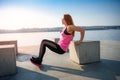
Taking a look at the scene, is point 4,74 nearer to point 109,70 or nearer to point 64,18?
point 64,18

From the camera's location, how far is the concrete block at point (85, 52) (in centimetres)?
565

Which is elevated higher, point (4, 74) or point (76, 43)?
point (76, 43)

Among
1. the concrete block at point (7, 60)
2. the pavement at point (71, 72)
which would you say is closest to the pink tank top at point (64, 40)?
the pavement at point (71, 72)

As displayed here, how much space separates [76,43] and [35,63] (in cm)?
150

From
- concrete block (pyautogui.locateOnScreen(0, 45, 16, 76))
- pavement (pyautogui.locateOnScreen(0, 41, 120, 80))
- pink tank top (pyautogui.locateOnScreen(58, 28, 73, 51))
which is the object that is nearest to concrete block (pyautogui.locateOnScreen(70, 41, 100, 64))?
pavement (pyautogui.locateOnScreen(0, 41, 120, 80))

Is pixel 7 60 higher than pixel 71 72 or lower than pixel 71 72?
higher

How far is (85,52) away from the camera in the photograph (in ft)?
18.8

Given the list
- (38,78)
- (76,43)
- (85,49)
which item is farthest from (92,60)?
(38,78)

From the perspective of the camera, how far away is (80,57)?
565cm

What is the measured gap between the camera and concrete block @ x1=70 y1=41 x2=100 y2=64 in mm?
5655

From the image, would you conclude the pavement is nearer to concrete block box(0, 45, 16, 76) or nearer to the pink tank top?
concrete block box(0, 45, 16, 76)

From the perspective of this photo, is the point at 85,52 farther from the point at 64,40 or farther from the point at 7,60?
the point at 7,60

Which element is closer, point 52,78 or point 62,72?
point 52,78

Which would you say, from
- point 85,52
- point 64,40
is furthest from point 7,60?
point 85,52
